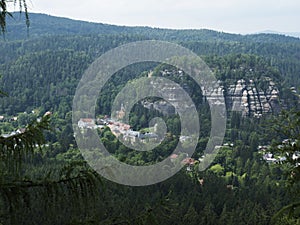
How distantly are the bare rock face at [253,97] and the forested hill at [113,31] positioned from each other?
72.7 meters

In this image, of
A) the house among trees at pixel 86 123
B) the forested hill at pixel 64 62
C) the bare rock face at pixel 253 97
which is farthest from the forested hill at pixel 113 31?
the house among trees at pixel 86 123

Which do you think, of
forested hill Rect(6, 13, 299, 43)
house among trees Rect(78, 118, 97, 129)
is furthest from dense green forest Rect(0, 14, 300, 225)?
forested hill Rect(6, 13, 299, 43)

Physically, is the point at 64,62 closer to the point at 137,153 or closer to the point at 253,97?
the point at 253,97

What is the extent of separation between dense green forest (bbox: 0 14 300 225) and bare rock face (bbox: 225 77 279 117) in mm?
267

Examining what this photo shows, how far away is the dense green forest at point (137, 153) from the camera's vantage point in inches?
137

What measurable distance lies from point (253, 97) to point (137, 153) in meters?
27.8

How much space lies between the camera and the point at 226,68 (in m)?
69.4

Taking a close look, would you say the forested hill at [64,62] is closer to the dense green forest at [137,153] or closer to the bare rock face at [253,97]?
the dense green forest at [137,153]

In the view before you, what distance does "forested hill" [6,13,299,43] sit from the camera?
140 metres

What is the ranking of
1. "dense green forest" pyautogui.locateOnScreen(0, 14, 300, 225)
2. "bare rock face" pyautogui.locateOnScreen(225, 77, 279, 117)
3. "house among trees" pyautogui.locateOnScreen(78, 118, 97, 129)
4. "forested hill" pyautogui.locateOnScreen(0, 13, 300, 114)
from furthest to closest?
"forested hill" pyautogui.locateOnScreen(0, 13, 300, 114), "bare rock face" pyautogui.locateOnScreen(225, 77, 279, 117), "house among trees" pyautogui.locateOnScreen(78, 118, 97, 129), "dense green forest" pyautogui.locateOnScreen(0, 14, 300, 225)

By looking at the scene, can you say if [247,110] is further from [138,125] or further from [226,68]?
[138,125]

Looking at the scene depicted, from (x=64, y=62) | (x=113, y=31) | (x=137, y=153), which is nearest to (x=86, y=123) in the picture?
(x=137, y=153)

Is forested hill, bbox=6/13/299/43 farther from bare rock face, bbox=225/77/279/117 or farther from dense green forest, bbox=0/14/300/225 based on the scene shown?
bare rock face, bbox=225/77/279/117

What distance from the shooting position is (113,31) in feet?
506
